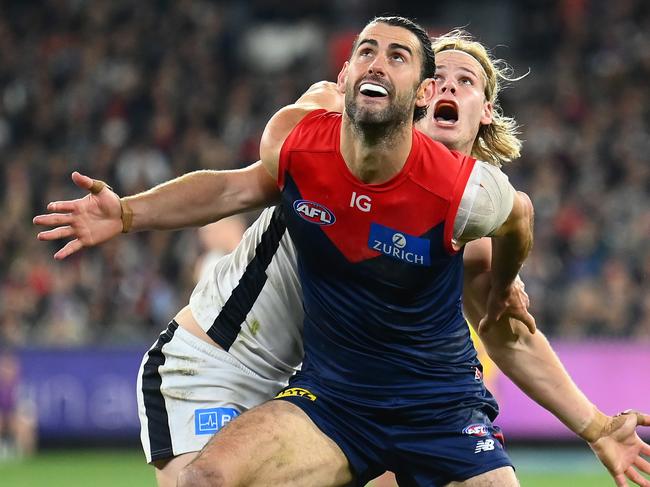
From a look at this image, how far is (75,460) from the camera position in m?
12.7

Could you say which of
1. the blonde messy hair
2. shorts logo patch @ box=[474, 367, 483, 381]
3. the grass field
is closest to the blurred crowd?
the grass field

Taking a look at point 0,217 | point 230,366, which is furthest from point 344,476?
point 0,217

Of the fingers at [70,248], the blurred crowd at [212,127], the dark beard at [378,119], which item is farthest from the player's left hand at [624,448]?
the blurred crowd at [212,127]

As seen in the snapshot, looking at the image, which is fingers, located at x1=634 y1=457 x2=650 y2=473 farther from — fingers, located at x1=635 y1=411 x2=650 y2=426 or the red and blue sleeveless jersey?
the red and blue sleeveless jersey

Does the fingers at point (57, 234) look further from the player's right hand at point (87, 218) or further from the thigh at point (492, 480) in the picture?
the thigh at point (492, 480)

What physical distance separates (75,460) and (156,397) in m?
7.68

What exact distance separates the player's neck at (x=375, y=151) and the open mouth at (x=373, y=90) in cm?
13

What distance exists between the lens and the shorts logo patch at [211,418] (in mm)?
5270

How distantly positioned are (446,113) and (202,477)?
2.13 meters

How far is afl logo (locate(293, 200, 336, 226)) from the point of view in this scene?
4844 mm

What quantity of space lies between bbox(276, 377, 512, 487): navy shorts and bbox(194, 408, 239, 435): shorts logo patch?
→ 0.34m

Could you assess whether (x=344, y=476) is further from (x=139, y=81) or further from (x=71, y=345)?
(x=139, y=81)

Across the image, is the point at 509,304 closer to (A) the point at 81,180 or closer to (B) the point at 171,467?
(B) the point at 171,467

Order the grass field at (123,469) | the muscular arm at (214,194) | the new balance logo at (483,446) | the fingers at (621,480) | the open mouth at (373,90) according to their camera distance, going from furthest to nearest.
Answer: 1. the grass field at (123,469)
2. the fingers at (621,480)
3. the new balance logo at (483,446)
4. the muscular arm at (214,194)
5. the open mouth at (373,90)
